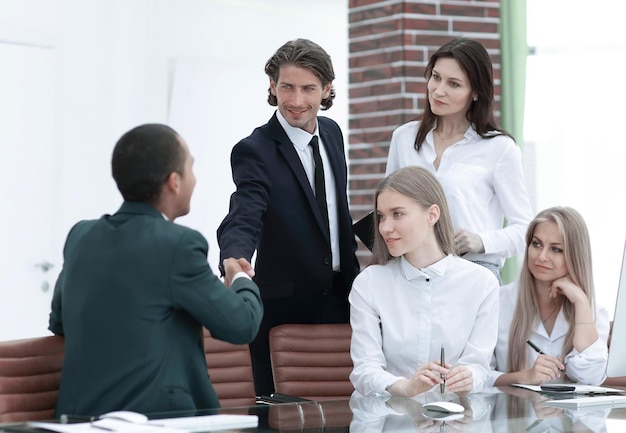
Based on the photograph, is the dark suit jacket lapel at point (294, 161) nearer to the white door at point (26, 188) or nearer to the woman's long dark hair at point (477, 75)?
the woman's long dark hair at point (477, 75)

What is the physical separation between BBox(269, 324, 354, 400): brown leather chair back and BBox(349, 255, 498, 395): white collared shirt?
22 cm

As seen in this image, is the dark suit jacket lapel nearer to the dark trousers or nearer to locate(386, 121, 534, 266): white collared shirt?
the dark trousers

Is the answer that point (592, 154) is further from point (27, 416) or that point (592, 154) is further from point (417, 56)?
point (27, 416)

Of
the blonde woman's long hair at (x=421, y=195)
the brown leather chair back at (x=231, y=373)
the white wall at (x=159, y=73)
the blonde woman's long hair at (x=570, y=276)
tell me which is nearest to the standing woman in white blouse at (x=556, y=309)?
the blonde woman's long hair at (x=570, y=276)

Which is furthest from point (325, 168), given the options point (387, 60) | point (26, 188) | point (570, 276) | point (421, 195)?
point (26, 188)

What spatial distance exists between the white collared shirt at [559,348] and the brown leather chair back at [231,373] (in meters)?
0.79

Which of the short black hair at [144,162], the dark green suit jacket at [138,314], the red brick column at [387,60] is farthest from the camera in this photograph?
the red brick column at [387,60]

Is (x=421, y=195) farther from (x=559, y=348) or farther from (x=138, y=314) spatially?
(x=138, y=314)

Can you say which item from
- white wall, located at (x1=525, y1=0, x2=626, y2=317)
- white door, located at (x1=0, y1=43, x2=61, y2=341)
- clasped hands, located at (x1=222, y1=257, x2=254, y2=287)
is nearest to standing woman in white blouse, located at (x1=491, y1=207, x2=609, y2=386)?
clasped hands, located at (x1=222, y1=257, x2=254, y2=287)

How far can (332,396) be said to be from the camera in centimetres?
334

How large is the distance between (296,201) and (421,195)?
0.42 meters

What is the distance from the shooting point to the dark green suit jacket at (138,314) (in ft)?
7.15

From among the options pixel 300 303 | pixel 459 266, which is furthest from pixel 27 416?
pixel 459 266

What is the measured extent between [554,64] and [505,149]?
2293 mm
